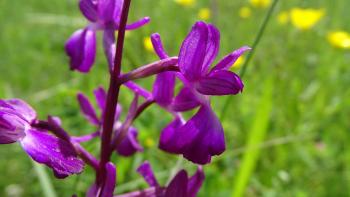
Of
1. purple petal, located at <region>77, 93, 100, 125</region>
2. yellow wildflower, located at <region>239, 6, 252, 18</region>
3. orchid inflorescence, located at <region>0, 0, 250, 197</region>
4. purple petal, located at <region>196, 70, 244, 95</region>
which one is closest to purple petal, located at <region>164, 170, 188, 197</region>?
orchid inflorescence, located at <region>0, 0, 250, 197</region>

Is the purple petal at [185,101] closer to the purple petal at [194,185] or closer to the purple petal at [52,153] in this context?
the purple petal at [194,185]

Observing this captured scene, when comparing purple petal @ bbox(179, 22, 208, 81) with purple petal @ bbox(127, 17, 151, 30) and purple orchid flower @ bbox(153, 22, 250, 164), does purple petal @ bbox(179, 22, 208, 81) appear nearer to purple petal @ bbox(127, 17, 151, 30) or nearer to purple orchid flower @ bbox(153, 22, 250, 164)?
purple orchid flower @ bbox(153, 22, 250, 164)

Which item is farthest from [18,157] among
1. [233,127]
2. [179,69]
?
[179,69]

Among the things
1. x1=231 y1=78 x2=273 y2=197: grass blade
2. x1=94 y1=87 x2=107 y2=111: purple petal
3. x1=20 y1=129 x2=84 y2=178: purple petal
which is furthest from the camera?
x1=231 y1=78 x2=273 y2=197: grass blade

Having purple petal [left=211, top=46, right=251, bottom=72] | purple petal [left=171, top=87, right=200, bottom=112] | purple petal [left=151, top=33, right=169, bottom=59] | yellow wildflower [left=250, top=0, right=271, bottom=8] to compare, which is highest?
purple petal [left=151, top=33, right=169, bottom=59]

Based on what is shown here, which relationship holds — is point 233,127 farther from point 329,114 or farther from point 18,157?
point 18,157

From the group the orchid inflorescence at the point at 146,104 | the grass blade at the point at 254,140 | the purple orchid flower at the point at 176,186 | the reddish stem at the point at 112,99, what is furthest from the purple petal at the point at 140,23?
the grass blade at the point at 254,140

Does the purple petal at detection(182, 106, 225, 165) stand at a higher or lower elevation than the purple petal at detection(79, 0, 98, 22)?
lower
